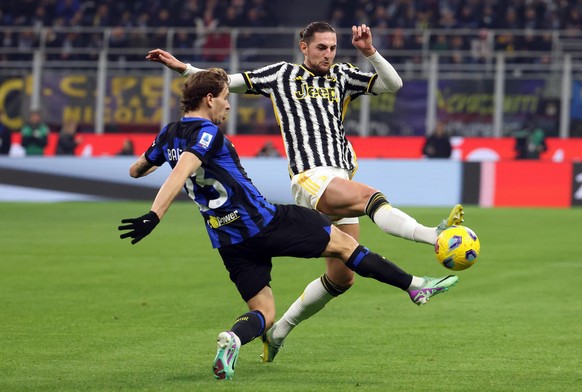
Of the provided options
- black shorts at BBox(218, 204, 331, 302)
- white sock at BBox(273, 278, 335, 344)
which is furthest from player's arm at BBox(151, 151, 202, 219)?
white sock at BBox(273, 278, 335, 344)

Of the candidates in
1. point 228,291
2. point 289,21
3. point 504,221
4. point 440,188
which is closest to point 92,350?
point 228,291

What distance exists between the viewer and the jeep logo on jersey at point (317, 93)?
8.62 meters

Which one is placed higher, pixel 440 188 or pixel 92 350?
pixel 92 350

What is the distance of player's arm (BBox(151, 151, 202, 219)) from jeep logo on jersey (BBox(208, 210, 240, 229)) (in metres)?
0.41

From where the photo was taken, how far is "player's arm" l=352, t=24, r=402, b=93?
8.20 metres

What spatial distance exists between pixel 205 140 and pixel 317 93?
187 centimetres

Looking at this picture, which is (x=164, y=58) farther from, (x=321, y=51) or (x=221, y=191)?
(x=221, y=191)

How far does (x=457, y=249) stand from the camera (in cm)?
742

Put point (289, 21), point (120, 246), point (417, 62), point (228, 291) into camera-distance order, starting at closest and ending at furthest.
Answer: point (228, 291), point (120, 246), point (417, 62), point (289, 21)

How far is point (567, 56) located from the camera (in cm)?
2608

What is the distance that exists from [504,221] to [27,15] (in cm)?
1725

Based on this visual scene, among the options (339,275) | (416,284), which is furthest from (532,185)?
(416,284)

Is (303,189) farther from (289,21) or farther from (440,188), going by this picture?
(289,21)

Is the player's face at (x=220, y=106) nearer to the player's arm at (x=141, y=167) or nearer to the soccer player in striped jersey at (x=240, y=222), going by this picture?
the soccer player in striped jersey at (x=240, y=222)
